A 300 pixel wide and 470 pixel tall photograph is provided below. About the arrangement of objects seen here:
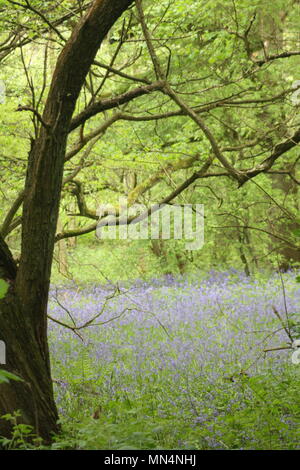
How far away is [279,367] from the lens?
614cm

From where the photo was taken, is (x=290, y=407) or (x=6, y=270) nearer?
(x=6, y=270)

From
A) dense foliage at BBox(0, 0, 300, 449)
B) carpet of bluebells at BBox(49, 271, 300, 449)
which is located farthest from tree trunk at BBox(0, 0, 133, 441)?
carpet of bluebells at BBox(49, 271, 300, 449)

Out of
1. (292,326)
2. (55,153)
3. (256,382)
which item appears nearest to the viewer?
(55,153)

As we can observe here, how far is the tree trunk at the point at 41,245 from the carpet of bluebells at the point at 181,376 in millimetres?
354

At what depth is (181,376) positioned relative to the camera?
598cm

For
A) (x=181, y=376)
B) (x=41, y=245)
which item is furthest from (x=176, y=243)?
(x=41, y=245)

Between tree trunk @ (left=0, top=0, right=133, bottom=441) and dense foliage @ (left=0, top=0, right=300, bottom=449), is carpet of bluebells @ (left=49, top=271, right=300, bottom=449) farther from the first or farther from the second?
tree trunk @ (left=0, top=0, right=133, bottom=441)

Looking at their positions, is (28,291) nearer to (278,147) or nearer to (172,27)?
(278,147)

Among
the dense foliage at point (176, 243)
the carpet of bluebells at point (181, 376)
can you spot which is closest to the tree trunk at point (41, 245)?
the dense foliage at point (176, 243)

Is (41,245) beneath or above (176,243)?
beneath

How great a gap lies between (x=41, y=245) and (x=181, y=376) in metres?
2.87

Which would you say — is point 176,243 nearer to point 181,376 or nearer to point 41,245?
point 181,376
